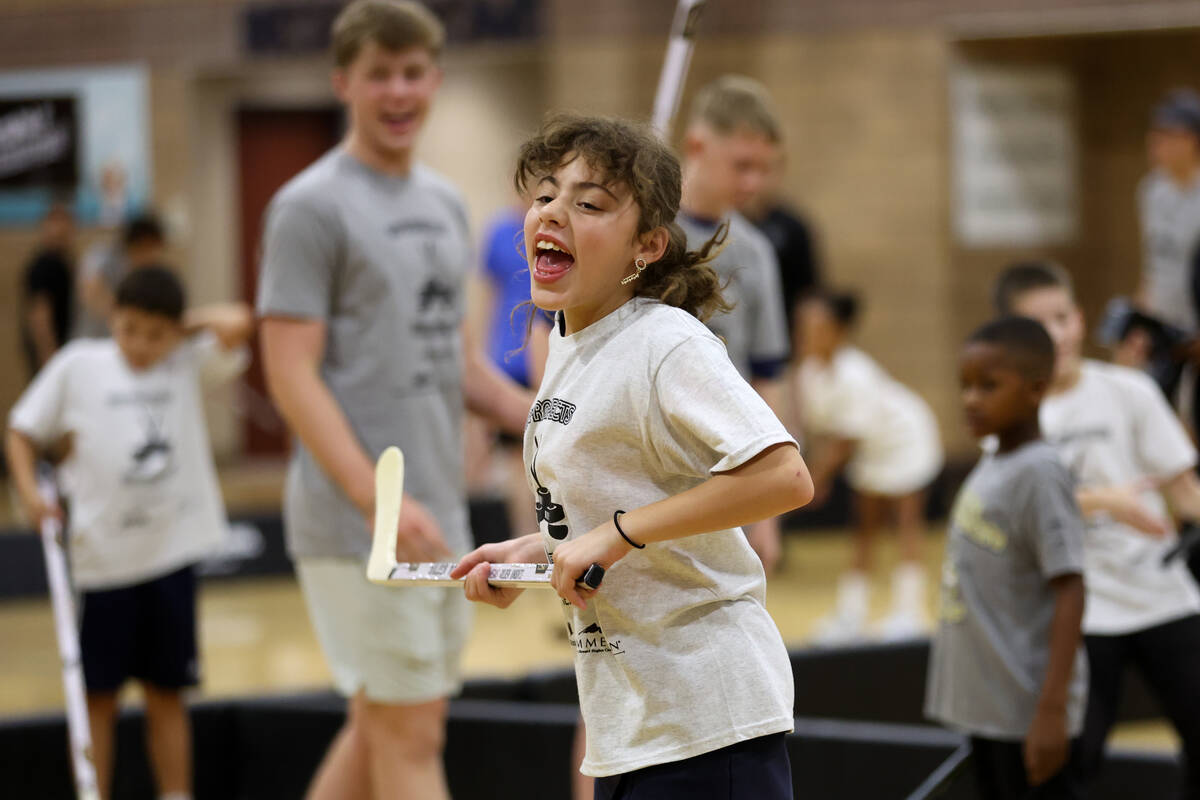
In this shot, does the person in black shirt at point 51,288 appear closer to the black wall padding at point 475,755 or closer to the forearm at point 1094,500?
the black wall padding at point 475,755

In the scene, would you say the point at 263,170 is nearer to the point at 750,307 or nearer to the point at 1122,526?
the point at 750,307

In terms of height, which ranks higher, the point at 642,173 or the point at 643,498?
the point at 642,173

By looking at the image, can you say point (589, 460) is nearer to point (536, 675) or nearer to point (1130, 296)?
point (536, 675)

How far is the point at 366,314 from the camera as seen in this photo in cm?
292

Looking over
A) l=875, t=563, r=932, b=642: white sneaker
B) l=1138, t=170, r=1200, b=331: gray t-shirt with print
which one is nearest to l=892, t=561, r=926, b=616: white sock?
l=875, t=563, r=932, b=642: white sneaker

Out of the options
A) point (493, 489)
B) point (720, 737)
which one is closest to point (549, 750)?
point (720, 737)

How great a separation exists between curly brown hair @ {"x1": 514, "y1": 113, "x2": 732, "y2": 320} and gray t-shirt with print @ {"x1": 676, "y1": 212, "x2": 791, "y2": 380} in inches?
47.2

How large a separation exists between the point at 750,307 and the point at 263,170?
871 cm

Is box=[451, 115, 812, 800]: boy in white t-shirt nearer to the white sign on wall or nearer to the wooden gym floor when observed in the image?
the wooden gym floor

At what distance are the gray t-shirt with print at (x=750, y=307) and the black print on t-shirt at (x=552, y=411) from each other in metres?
1.23

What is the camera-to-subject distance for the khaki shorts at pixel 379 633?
2883 millimetres

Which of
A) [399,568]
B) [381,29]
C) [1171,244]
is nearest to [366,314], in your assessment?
[381,29]

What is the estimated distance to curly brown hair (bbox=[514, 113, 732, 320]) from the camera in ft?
5.98

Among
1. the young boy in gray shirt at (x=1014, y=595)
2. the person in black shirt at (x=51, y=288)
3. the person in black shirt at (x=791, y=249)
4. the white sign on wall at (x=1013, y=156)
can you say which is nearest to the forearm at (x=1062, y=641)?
the young boy in gray shirt at (x=1014, y=595)
